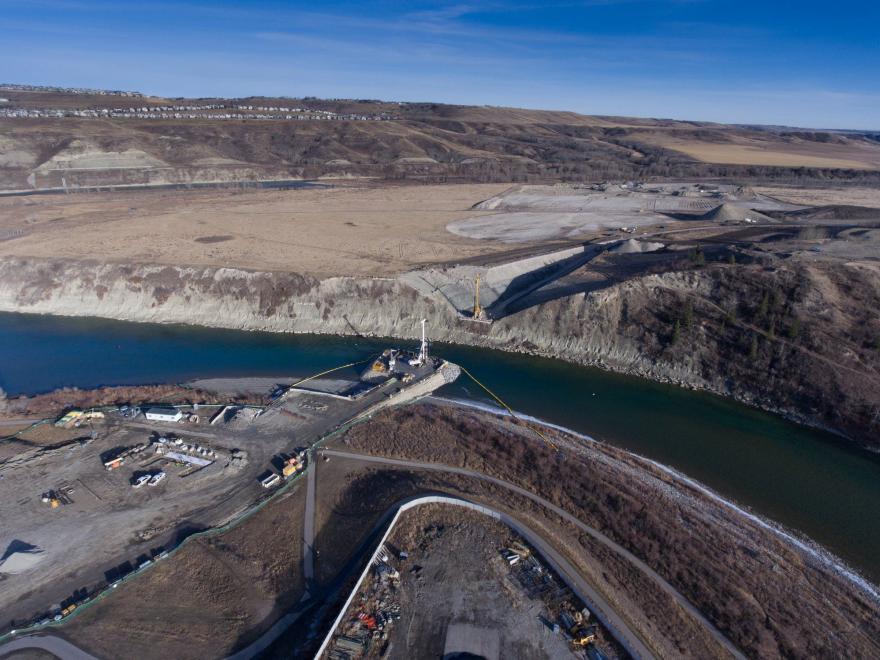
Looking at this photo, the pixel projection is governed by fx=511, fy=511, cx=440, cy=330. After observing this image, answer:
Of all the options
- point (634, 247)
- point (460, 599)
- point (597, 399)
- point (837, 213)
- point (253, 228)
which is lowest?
point (460, 599)

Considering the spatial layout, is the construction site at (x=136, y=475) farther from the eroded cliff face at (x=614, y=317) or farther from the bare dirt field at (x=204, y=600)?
the eroded cliff face at (x=614, y=317)

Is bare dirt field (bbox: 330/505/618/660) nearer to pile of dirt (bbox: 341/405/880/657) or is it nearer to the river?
pile of dirt (bbox: 341/405/880/657)

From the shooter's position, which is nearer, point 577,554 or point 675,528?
point 577,554

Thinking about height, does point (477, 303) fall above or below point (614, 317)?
below

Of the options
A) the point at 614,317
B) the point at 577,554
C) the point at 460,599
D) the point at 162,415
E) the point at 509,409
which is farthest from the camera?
the point at 614,317

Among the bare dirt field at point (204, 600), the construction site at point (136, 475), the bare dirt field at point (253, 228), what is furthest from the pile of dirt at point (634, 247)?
the bare dirt field at point (204, 600)

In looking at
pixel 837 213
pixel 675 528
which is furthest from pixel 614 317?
pixel 837 213

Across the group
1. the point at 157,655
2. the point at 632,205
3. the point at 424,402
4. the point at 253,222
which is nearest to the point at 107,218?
the point at 253,222

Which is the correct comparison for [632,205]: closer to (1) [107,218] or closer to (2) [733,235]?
(2) [733,235]

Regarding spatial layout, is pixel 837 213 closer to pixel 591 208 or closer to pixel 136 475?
pixel 591 208
